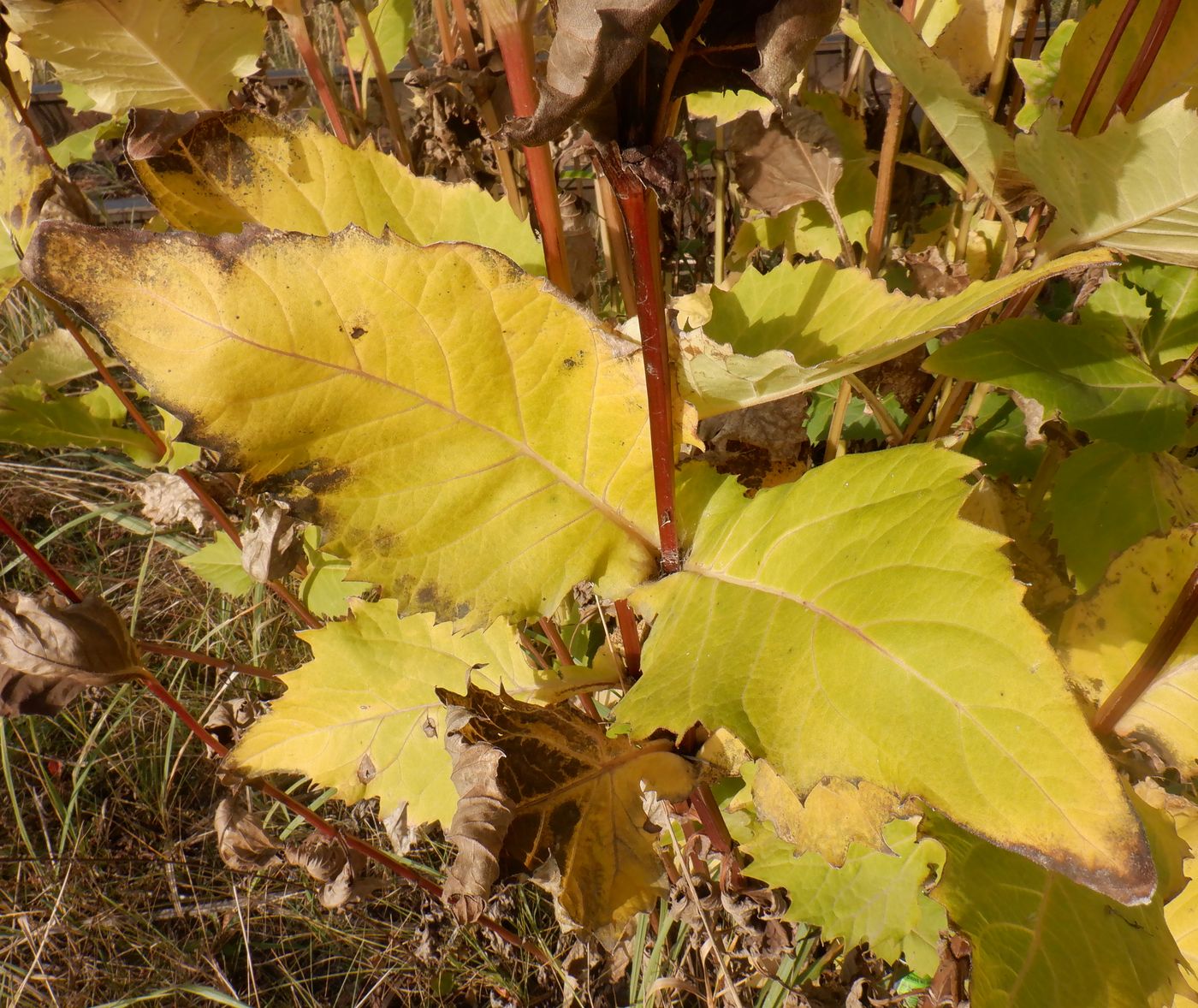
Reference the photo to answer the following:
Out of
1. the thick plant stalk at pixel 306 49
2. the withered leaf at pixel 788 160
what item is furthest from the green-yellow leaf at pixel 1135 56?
the thick plant stalk at pixel 306 49

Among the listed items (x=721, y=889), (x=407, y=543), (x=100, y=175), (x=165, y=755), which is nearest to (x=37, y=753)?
(x=165, y=755)

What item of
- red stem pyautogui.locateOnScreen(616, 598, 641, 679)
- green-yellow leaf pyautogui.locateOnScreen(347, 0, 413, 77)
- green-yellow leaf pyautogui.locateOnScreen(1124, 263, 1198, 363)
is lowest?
red stem pyautogui.locateOnScreen(616, 598, 641, 679)

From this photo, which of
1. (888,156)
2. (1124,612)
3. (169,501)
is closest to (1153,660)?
(1124,612)

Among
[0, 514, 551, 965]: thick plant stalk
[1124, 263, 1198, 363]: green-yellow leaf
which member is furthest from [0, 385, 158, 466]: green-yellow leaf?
[1124, 263, 1198, 363]: green-yellow leaf

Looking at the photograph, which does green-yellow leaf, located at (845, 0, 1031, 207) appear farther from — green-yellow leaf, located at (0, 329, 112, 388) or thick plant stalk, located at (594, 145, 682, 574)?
green-yellow leaf, located at (0, 329, 112, 388)

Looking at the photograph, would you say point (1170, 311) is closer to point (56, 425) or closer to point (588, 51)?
point (588, 51)

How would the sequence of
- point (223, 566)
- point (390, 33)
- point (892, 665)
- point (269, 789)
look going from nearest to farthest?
1. point (892, 665)
2. point (269, 789)
3. point (390, 33)
4. point (223, 566)
